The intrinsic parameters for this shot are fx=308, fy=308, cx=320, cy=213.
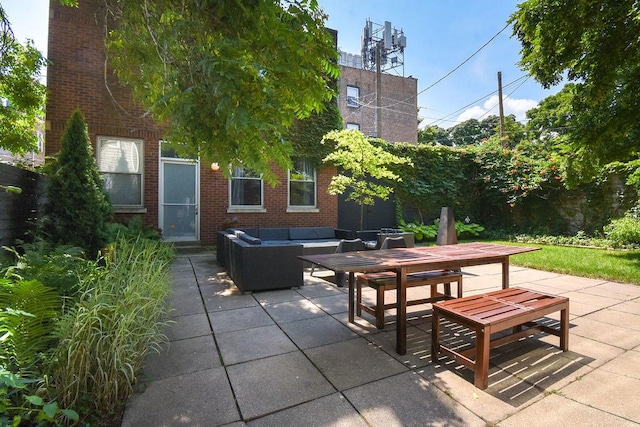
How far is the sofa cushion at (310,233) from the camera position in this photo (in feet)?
28.7

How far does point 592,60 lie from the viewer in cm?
491

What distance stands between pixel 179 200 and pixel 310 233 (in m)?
3.87

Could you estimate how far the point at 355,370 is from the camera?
2.53m

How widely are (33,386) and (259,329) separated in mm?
1870

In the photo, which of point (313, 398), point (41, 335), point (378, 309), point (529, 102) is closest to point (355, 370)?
point (313, 398)

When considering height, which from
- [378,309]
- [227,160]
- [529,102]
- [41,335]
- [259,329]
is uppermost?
[529,102]

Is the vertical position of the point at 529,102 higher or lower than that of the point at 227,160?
higher

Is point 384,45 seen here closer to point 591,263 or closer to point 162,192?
point 162,192

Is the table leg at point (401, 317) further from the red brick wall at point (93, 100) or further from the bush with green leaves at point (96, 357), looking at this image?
the red brick wall at point (93, 100)

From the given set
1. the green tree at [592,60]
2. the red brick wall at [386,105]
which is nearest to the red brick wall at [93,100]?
the green tree at [592,60]

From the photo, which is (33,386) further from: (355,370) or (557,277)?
(557,277)

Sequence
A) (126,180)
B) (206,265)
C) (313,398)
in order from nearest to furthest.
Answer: (313,398), (206,265), (126,180)

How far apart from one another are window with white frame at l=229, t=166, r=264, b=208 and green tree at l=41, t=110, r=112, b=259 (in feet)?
14.7

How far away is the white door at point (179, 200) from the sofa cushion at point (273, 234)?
203cm
